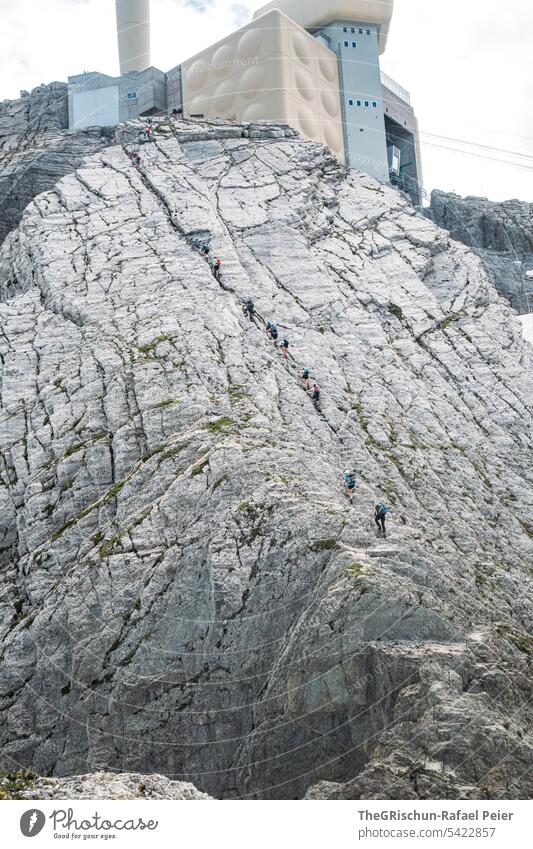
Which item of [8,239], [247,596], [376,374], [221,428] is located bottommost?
[247,596]

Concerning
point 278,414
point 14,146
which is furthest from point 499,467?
point 14,146

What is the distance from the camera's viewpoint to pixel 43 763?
4631 centimetres

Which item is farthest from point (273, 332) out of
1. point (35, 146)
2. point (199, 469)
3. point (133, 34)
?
point (133, 34)

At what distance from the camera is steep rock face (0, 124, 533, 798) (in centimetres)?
4122

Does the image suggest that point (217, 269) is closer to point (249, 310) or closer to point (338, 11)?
point (249, 310)

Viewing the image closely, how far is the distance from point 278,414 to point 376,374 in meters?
12.1

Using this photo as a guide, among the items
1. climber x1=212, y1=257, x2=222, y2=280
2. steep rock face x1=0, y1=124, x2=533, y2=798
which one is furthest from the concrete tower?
climber x1=212, y1=257, x2=222, y2=280

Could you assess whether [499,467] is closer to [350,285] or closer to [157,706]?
[350,285]

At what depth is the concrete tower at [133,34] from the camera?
11625 centimetres

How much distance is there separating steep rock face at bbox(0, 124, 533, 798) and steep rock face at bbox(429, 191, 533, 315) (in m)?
24.7

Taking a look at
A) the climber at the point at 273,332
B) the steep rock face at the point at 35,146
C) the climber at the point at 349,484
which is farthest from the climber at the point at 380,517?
the steep rock face at the point at 35,146
